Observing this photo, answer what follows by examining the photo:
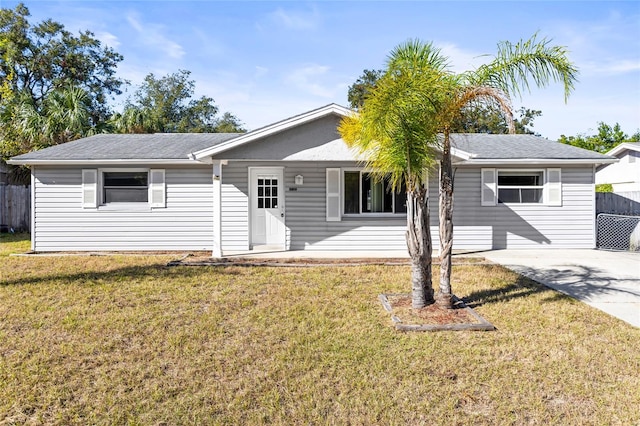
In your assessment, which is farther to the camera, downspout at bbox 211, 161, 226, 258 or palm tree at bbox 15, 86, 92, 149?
palm tree at bbox 15, 86, 92, 149

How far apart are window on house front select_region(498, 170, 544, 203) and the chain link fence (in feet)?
7.16

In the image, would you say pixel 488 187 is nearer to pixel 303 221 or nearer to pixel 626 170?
pixel 303 221

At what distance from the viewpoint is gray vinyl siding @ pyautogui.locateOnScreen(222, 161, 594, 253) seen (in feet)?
35.4

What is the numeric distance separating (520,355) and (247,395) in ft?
9.08

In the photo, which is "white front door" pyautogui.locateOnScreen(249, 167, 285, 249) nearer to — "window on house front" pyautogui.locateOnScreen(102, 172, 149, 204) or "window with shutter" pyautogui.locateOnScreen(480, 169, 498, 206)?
"window on house front" pyautogui.locateOnScreen(102, 172, 149, 204)

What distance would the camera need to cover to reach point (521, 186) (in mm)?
11203

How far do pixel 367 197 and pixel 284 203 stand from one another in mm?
2305

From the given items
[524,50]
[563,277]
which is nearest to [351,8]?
[524,50]

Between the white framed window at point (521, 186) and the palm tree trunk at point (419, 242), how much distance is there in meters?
6.37

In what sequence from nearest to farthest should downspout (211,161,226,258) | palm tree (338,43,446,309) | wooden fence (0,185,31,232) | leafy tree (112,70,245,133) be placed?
palm tree (338,43,446,309) → downspout (211,161,226,258) → wooden fence (0,185,31,232) → leafy tree (112,70,245,133)

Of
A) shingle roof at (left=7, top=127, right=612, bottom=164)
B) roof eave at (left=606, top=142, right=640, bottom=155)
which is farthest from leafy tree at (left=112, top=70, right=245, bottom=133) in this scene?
roof eave at (left=606, top=142, right=640, bottom=155)

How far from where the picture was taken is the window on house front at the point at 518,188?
36.8 ft

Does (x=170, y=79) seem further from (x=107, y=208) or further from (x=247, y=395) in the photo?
(x=247, y=395)

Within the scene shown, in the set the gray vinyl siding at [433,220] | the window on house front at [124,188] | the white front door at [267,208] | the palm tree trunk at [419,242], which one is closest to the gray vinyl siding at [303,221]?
the gray vinyl siding at [433,220]
